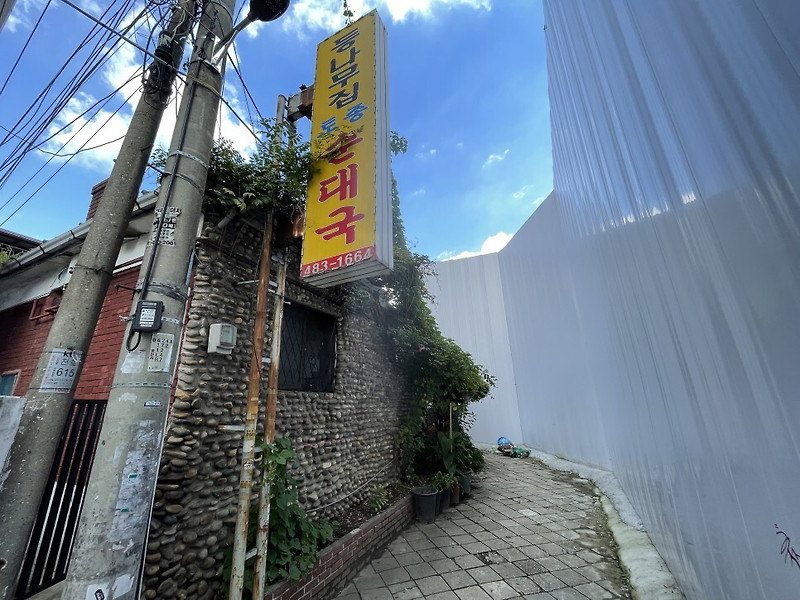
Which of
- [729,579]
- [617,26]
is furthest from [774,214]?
[729,579]

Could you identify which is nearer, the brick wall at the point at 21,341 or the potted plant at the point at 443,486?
the brick wall at the point at 21,341

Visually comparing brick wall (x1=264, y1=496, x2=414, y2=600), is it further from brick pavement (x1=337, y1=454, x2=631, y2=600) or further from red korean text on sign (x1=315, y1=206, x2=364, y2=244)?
red korean text on sign (x1=315, y1=206, x2=364, y2=244)

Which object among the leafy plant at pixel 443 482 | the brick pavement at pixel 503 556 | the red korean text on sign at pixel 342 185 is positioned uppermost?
the red korean text on sign at pixel 342 185

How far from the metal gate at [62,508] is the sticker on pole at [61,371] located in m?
1.27

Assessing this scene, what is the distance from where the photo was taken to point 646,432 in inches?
148

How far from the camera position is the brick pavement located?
3.38 metres

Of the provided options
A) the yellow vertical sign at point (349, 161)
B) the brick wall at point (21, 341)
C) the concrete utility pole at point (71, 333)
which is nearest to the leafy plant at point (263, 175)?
the yellow vertical sign at point (349, 161)

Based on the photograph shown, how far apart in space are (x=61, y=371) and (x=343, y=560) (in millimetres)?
3197


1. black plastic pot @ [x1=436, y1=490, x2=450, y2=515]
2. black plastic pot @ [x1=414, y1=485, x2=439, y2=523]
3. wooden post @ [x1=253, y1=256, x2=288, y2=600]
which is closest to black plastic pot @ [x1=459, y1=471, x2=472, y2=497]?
black plastic pot @ [x1=436, y1=490, x2=450, y2=515]

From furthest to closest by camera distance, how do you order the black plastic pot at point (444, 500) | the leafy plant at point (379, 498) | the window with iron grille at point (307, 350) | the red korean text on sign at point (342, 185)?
the black plastic pot at point (444, 500) < the leafy plant at point (379, 498) < the window with iron grille at point (307, 350) < the red korean text on sign at point (342, 185)

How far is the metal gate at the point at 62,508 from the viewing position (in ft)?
7.69

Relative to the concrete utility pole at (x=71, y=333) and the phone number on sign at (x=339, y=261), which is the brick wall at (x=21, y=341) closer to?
the concrete utility pole at (x=71, y=333)

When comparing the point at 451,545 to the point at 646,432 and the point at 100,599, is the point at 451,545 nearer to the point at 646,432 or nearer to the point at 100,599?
the point at 646,432

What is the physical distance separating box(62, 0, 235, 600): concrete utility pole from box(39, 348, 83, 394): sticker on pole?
0.51 meters
